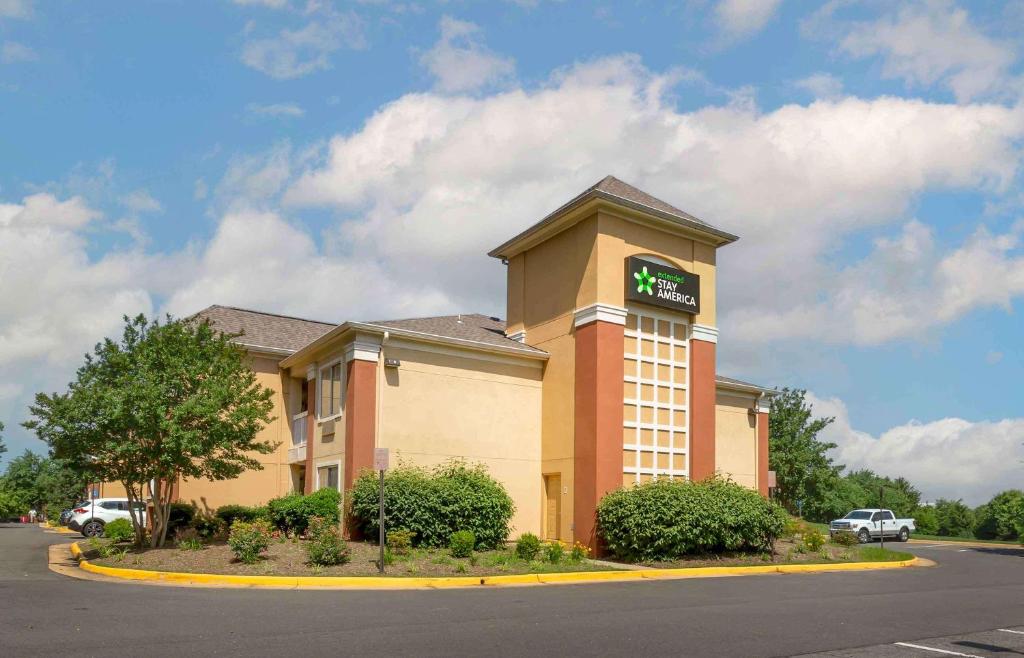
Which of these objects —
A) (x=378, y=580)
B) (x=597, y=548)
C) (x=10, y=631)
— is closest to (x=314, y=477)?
(x=597, y=548)

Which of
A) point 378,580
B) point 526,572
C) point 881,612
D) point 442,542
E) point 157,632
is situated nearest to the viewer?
point 157,632

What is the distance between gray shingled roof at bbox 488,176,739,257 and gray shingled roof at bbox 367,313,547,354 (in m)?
2.88

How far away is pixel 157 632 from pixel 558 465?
1663cm

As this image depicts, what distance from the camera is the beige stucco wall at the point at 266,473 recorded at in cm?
2900

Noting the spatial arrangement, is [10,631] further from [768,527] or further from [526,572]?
[768,527]

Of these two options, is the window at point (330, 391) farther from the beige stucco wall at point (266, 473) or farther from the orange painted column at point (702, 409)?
the orange painted column at point (702, 409)

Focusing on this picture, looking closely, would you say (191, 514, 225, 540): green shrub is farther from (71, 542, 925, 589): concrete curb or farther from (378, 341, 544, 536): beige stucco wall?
(378, 341, 544, 536): beige stucco wall

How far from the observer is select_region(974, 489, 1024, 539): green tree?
3519 centimetres

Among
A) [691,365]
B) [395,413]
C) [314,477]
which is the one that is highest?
[691,365]

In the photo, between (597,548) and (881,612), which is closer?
(881,612)

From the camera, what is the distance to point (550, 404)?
27203mm

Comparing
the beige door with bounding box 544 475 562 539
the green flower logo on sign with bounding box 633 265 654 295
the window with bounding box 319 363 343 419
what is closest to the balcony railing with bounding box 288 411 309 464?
the window with bounding box 319 363 343 419

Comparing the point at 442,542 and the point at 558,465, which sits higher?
the point at 558,465

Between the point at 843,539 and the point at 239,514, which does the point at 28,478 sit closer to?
the point at 239,514
